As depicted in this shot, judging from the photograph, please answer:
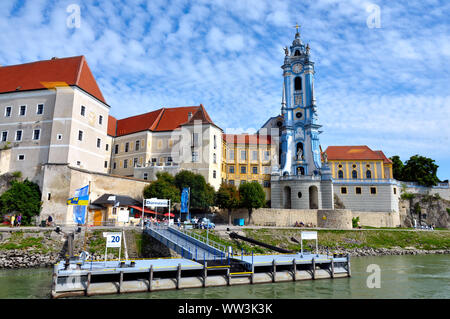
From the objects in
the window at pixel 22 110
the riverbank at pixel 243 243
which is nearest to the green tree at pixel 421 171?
the riverbank at pixel 243 243

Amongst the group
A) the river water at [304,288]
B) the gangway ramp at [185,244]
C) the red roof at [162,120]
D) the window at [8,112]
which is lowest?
the river water at [304,288]

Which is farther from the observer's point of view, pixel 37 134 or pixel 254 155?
pixel 254 155

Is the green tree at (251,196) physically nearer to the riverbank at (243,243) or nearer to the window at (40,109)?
the riverbank at (243,243)

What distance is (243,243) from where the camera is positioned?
1332 inches

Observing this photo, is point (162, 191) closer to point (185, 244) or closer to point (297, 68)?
point (185, 244)

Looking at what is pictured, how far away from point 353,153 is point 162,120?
36782mm

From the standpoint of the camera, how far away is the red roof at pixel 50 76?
41.5m

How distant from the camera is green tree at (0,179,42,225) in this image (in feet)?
111

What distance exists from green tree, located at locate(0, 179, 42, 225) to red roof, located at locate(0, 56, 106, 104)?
45.3ft

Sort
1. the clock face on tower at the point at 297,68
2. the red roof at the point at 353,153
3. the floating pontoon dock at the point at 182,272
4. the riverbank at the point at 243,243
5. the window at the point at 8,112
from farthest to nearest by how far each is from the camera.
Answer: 1. the red roof at the point at 353,153
2. the clock face on tower at the point at 297,68
3. the window at the point at 8,112
4. the riverbank at the point at 243,243
5. the floating pontoon dock at the point at 182,272

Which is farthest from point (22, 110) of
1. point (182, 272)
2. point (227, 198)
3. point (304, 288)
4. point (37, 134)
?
point (304, 288)

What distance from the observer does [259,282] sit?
20.6m

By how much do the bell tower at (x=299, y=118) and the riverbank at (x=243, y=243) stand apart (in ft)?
50.9
